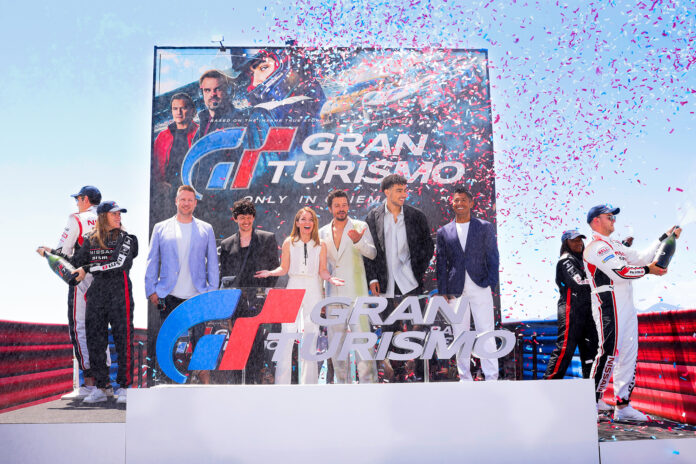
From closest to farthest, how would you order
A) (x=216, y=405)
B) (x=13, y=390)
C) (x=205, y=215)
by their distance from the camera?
(x=216, y=405) → (x=13, y=390) → (x=205, y=215)

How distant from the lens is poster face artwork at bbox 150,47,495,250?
516 centimetres

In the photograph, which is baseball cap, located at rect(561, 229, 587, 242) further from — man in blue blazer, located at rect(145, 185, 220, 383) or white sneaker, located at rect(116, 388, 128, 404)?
→ white sneaker, located at rect(116, 388, 128, 404)

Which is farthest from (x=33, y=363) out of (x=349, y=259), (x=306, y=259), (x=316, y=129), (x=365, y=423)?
(x=316, y=129)

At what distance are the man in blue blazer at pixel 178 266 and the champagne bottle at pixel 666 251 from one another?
296 cm

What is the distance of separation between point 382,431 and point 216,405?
847 millimetres

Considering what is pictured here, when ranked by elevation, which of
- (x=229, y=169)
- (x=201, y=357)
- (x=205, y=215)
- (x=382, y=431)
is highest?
(x=229, y=169)

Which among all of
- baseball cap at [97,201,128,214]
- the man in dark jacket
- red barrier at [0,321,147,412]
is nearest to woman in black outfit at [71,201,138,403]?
baseball cap at [97,201,128,214]

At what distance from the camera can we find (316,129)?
5242mm

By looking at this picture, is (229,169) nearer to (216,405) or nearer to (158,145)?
(158,145)

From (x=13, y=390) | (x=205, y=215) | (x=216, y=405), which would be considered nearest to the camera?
(x=216, y=405)

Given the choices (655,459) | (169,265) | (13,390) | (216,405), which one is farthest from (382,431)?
(13,390)

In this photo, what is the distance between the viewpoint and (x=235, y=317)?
318cm

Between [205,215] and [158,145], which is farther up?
[158,145]

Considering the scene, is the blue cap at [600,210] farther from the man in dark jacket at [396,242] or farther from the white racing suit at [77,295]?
the white racing suit at [77,295]
